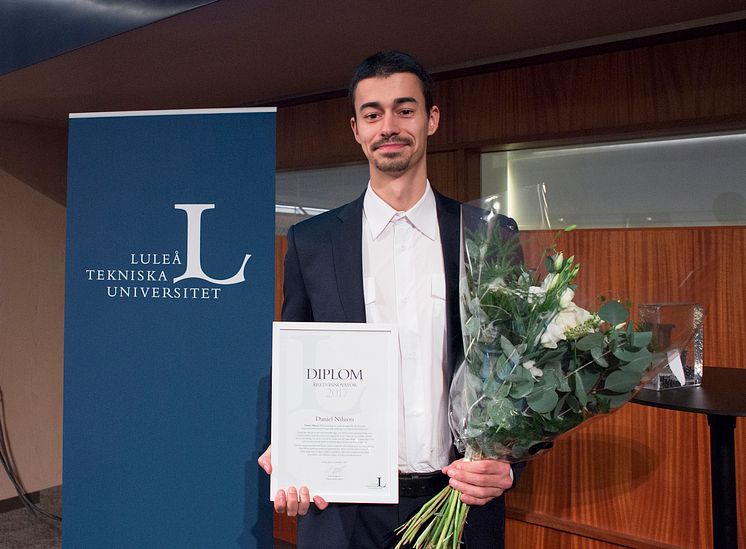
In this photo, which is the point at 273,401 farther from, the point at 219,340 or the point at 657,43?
the point at 657,43

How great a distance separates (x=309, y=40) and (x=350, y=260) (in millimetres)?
1658

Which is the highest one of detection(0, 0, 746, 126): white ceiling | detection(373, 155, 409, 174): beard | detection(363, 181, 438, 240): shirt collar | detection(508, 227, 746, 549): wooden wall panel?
Answer: detection(0, 0, 746, 126): white ceiling

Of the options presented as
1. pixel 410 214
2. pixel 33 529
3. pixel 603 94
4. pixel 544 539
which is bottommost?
pixel 33 529

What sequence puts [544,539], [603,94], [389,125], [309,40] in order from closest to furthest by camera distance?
[389,125]
[544,539]
[309,40]
[603,94]

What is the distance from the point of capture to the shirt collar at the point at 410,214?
1573 mm

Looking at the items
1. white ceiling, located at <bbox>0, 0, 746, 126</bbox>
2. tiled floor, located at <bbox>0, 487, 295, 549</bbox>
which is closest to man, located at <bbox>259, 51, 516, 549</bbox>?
white ceiling, located at <bbox>0, 0, 746, 126</bbox>

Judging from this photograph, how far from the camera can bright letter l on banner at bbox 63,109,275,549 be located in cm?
223

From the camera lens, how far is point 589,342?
1159 millimetres

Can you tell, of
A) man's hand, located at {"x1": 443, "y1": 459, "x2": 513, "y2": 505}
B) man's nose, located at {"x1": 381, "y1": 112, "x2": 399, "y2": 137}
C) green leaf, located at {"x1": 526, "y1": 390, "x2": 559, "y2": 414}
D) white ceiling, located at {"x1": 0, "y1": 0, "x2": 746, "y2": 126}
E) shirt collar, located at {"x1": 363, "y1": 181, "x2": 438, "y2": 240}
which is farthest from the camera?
white ceiling, located at {"x1": 0, "y1": 0, "x2": 746, "y2": 126}

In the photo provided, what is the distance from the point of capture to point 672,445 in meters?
2.39

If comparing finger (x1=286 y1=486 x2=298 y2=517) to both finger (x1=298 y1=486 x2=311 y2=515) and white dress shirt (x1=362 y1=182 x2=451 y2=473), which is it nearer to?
finger (x1=298 y1=486 x2=311 y2=515)

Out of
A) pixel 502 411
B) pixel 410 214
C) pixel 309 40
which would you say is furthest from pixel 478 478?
pixel 309 40

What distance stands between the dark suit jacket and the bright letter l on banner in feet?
1.98

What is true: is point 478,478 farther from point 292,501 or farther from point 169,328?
point 169,328
